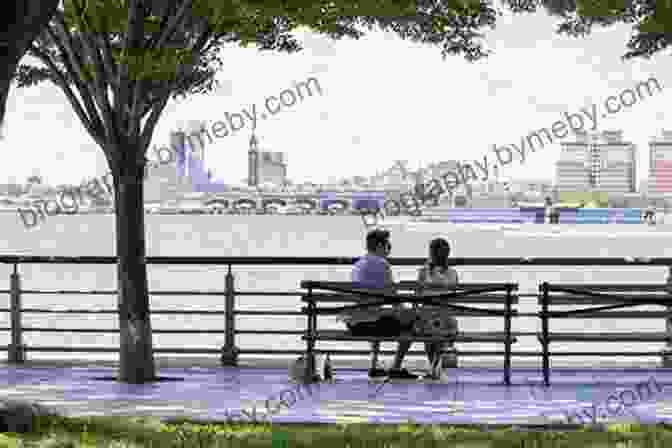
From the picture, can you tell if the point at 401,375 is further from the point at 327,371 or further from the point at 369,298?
the point at 369,298

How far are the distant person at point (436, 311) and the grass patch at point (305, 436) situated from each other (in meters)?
2.39

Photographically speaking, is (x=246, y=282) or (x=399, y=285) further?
(x=246, y=282)

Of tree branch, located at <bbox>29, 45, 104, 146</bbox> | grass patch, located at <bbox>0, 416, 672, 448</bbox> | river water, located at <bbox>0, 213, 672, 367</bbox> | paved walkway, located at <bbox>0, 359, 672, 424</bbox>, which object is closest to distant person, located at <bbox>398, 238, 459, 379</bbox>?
paved walkway, located at <bbox>0, 359, 672, 424</bbox>

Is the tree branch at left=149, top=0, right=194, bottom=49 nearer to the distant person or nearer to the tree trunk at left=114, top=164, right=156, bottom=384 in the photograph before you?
the tree trunk at left=114, top=164, right=156, bottom=384

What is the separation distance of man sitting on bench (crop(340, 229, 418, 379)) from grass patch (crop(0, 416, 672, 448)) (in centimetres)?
237

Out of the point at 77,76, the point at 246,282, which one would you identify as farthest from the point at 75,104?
the point at 246,282

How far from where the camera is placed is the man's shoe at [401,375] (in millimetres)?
9203

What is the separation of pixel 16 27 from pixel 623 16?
7376 mm

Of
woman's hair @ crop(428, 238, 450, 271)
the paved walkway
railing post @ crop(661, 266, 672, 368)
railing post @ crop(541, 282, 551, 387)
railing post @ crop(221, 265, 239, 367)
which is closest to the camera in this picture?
the paved walkway

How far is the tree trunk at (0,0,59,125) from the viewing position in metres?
5.91

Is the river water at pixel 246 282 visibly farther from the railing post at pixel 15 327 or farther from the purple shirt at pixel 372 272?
the railing post at pixel 15 327

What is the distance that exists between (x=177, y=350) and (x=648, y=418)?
16.8ft

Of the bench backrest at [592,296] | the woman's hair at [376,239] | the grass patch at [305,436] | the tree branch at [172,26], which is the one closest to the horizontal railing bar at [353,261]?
the woman's hair at [376,239]

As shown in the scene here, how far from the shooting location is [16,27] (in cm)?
594
